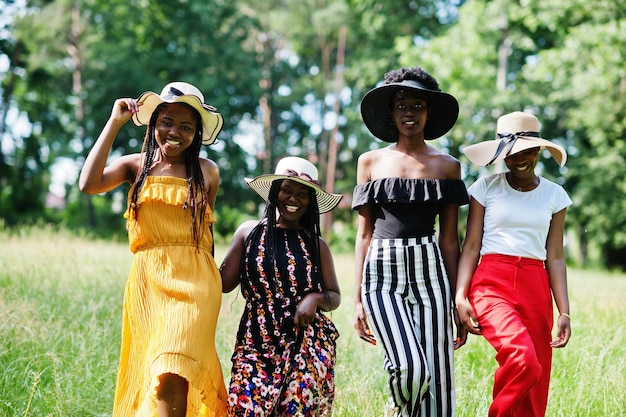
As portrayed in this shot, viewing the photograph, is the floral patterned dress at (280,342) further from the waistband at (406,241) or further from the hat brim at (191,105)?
the hat brim at (191,105)

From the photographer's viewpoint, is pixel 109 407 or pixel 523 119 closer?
pixel 523 119

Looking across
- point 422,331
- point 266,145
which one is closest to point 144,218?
point 422,331

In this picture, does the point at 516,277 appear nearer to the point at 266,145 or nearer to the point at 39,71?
the point at 39,71

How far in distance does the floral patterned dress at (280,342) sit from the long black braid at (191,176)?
39 centimetres

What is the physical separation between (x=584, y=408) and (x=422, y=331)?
1787mm

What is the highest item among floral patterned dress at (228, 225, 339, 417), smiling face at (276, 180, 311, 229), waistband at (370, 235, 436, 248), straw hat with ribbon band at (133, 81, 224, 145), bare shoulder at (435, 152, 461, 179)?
straw hat with ribbon band at (133, 81, 224, 145)

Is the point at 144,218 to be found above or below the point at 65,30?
below

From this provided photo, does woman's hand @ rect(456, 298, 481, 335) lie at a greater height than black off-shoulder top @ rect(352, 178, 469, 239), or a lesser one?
lesser

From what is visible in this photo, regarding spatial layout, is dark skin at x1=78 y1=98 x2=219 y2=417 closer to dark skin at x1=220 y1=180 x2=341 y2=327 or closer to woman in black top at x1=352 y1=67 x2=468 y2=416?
dark skin at x1=220 y1=180 x2=341 y2=327

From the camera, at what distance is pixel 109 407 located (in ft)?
15.6

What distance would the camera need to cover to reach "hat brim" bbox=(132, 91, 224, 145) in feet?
11.8

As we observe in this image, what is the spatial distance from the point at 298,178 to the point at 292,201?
0.15 meters

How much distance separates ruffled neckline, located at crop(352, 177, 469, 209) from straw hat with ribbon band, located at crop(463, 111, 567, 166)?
27 cm

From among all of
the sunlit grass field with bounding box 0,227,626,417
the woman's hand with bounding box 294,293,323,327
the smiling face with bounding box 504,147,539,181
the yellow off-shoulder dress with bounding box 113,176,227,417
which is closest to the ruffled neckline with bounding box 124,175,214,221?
the yellow off-shoulder dress with bounding box 113,176,227,417
